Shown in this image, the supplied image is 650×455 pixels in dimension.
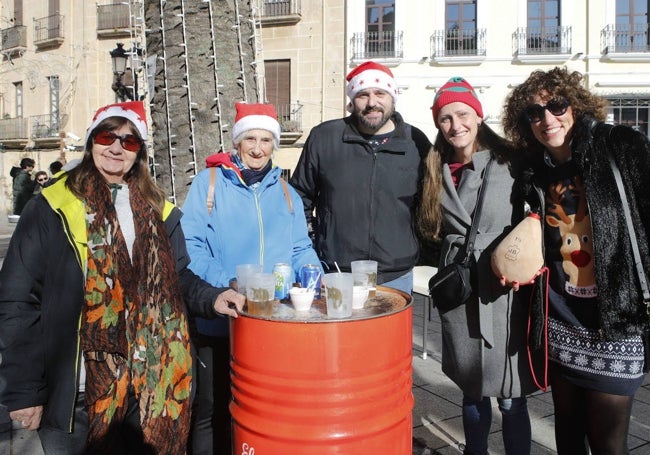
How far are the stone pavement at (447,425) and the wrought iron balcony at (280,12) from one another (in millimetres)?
15125

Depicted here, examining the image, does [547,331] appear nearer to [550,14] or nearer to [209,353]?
[209,353]

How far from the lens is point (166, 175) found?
13.3 feet

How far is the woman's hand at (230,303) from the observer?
192cm

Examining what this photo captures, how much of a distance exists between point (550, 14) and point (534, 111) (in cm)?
1677

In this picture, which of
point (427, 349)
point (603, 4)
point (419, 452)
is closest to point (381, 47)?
point (603, 4)

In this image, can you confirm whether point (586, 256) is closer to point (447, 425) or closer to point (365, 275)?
point (365, 275)

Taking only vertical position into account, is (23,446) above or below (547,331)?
below

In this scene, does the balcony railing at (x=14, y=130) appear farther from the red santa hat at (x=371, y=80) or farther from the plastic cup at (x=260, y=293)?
the plastic cup at (x=260, y=293)

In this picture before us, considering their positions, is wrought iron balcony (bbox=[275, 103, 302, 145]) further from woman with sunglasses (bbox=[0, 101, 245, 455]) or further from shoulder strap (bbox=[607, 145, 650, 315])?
shoulder strap (bbox=[607, 145, 650, 315])

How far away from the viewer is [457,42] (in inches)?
674

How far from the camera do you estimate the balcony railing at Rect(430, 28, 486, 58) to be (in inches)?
667

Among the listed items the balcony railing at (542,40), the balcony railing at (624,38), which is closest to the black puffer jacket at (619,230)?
the balcony railing at (542,40)

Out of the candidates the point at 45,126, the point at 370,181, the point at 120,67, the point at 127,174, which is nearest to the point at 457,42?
the point at 120,67

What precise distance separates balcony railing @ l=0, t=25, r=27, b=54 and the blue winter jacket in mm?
22660
